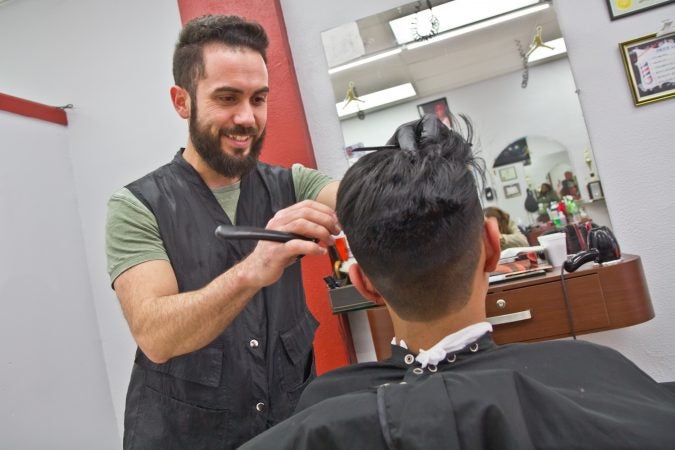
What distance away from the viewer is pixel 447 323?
1.08m

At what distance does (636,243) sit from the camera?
2.57m

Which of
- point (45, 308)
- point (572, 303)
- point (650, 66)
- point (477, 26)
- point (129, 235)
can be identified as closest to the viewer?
point (129, 235)

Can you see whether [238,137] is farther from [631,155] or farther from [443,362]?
[631,155]

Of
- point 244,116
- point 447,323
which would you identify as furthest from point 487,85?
point 447,323

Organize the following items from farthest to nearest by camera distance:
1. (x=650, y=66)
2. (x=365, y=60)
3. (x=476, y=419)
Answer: (x=365, y=60) → (x=650, y=66) → (x=476, y=419)

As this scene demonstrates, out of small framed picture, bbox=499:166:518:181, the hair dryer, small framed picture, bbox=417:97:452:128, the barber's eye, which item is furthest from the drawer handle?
the barber's eye

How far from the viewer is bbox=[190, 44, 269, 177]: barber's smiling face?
1.61 m

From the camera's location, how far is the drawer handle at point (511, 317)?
2.19m

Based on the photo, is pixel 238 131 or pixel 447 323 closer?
pixel 447 323

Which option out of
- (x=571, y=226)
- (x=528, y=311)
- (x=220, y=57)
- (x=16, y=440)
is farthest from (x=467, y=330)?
(x=16, y=440)

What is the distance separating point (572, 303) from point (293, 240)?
58.0 inches

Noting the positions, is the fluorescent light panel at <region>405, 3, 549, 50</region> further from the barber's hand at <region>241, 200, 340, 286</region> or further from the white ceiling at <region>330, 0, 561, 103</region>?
the barber's hand at <region>241, 200, 340, 286</region>

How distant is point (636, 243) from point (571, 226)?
31cm

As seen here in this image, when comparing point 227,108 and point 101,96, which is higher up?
point 101,96
